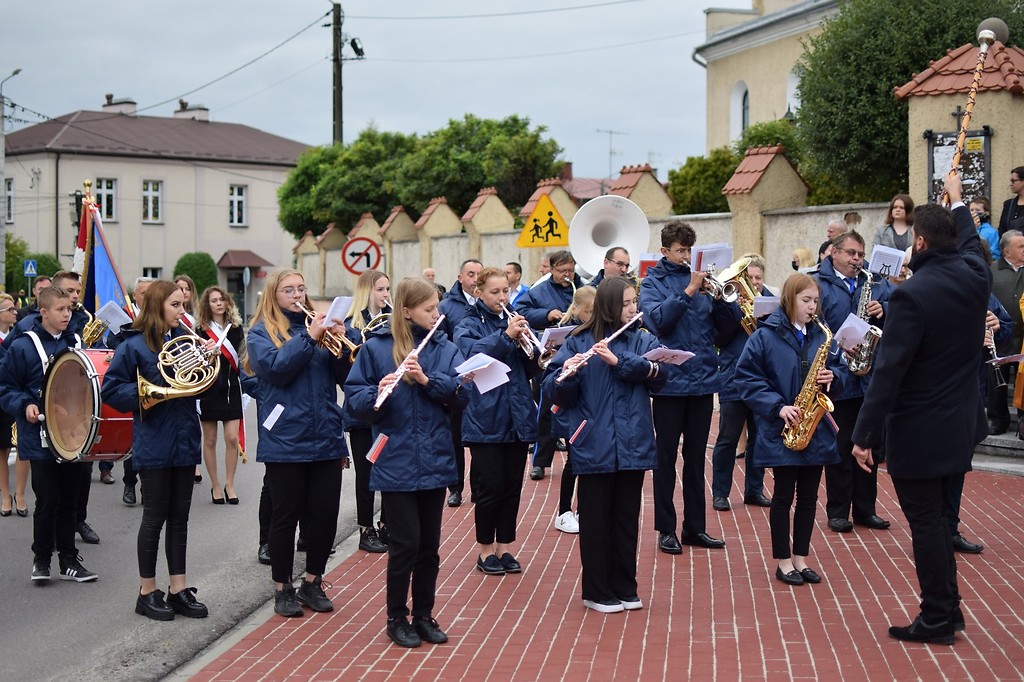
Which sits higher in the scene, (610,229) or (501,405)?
(610,229)

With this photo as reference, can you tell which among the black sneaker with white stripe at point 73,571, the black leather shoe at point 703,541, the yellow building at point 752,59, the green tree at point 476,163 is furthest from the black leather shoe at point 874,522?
the yellow building at point 752,59

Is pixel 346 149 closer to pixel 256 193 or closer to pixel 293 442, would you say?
pixel 256 193

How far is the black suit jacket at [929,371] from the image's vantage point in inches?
A: 253

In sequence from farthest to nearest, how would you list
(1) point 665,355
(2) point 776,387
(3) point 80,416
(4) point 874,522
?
1. (4) point 874,522
2. (3) point 80,416
3. (2) point 776,387
4. (1) point 665,355

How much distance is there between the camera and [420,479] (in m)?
6.65

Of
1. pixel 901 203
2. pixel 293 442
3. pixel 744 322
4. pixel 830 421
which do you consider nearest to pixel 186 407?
pixel 293 442

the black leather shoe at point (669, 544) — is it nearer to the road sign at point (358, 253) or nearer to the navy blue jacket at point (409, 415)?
the navy blue jacket at point (409, 415)

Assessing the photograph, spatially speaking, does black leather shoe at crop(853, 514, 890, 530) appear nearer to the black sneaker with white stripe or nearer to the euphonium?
the euphonium

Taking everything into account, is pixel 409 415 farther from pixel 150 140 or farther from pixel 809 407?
pixel 150 140

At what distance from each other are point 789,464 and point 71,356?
4679mm

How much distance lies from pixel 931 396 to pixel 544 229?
9.96 m

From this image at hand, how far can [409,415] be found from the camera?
6.71m

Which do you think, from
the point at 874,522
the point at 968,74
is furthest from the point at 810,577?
the point at 968,74

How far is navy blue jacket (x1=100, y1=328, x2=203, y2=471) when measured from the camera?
732 cm
